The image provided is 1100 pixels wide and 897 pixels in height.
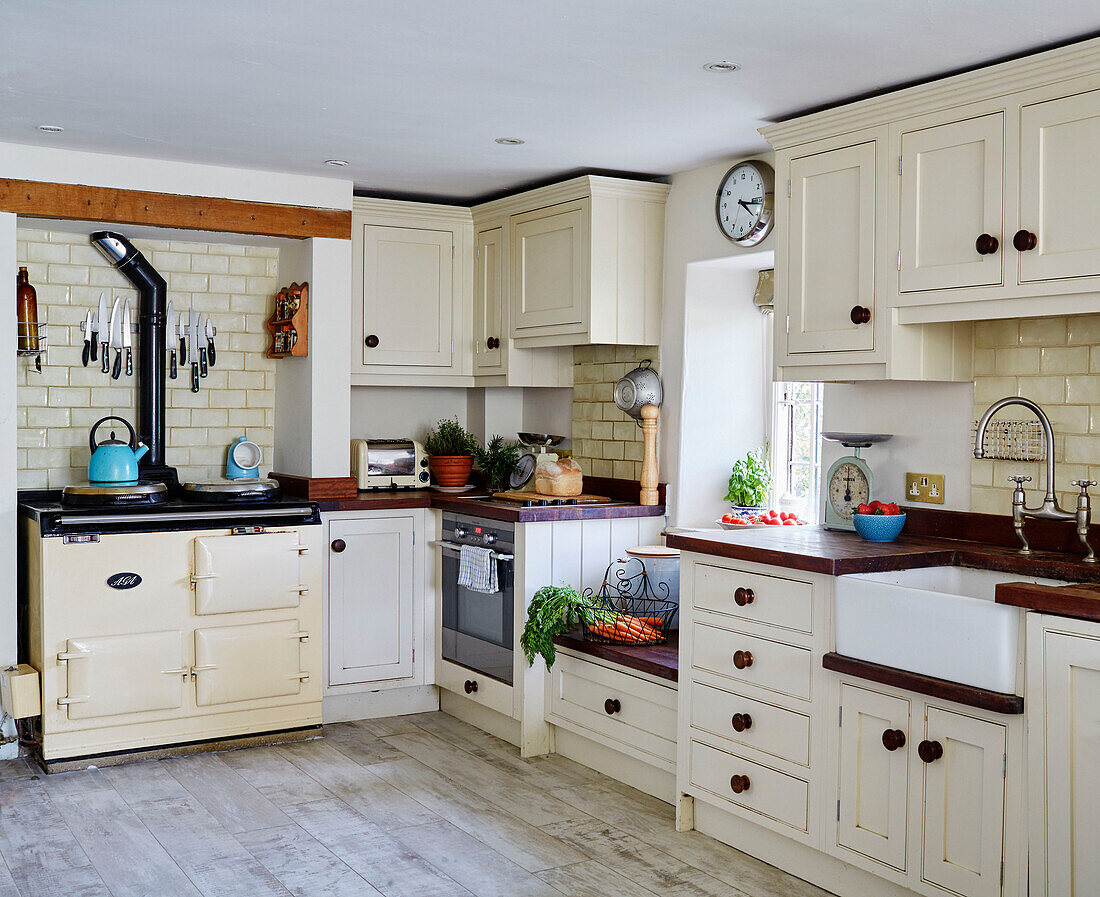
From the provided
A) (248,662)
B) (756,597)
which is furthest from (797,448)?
(248,662)

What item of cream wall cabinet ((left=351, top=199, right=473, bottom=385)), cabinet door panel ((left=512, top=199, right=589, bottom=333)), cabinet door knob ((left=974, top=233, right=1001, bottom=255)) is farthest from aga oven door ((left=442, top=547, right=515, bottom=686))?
cabinet door knob ((left=974, top=233, right=1001, bottom=255))

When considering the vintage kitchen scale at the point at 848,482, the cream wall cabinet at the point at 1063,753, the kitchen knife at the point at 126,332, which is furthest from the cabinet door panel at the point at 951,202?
the kitchen knife at the point at 126,332

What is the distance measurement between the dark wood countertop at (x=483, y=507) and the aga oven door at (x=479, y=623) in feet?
0.68

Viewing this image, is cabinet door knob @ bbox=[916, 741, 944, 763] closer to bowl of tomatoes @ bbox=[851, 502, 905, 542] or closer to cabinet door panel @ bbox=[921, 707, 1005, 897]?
cabinet door panel @ bbox=[921, 707, 1005, 897]

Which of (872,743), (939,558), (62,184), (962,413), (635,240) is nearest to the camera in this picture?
(872,743)

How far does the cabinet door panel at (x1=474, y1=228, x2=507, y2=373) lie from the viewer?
17.0ft

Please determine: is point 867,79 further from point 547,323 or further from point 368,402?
point 368,402

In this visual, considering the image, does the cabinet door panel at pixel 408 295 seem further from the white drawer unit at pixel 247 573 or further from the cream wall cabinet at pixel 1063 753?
the cream wall cabinet at pixel 1063 753

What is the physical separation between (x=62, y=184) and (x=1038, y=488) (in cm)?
372

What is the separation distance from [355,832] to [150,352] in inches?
92.9

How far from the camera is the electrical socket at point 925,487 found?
3602mm

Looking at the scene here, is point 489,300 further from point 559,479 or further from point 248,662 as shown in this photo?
point 248,662

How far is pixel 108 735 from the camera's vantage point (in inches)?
165

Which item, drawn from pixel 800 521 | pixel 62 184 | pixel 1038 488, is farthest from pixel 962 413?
pixel 62 184
